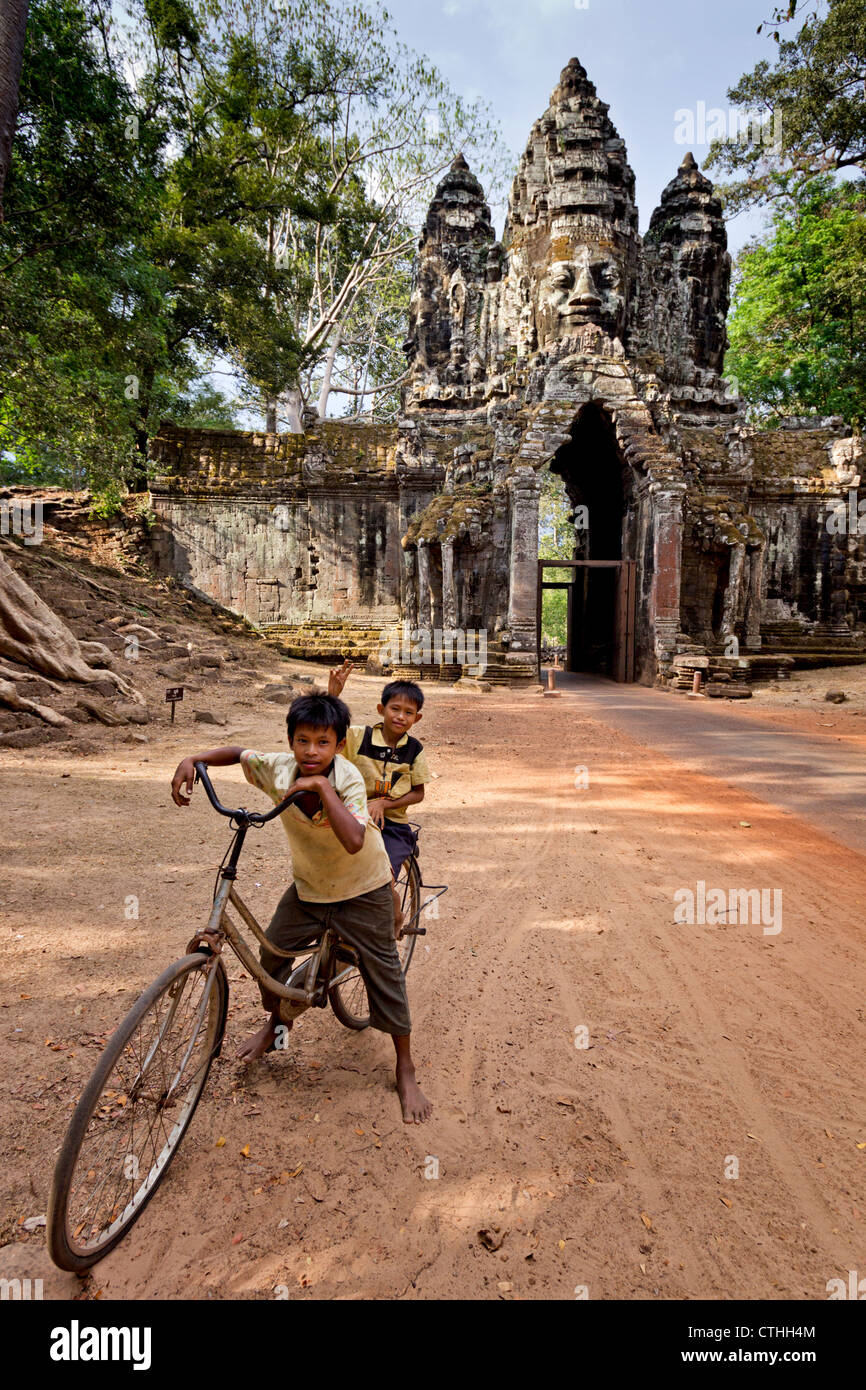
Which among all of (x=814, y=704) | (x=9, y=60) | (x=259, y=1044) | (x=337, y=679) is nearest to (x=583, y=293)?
(x=814, y=704)

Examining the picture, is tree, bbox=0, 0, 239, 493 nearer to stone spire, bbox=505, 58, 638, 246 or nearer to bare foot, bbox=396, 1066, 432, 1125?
bare foot, bbox=396, 1066, 432, 1125

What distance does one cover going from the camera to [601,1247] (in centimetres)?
182

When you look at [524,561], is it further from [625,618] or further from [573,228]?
[573,228]

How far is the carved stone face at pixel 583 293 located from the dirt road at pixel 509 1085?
1825 cm

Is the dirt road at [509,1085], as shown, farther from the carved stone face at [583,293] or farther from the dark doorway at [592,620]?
the carved stone face at [583,293]

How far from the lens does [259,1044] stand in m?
2.51

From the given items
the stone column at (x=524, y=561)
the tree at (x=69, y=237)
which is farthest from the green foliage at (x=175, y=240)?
the stone column at (x=524, y=561)

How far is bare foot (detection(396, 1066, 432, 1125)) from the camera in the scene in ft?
7.49

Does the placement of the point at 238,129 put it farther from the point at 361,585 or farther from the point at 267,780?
the point at 267,780

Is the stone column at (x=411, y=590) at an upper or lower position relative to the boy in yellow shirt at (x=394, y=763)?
upper

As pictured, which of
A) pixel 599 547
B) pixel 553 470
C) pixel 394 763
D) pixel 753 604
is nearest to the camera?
pixel 394 763

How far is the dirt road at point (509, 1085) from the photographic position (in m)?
1.79

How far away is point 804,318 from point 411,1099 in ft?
90.2

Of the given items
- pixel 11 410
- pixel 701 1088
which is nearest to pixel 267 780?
pixel 701 1088
